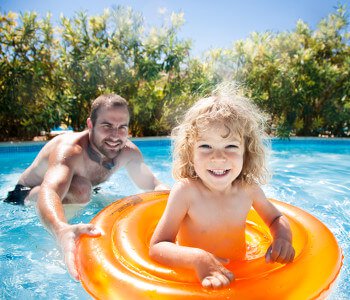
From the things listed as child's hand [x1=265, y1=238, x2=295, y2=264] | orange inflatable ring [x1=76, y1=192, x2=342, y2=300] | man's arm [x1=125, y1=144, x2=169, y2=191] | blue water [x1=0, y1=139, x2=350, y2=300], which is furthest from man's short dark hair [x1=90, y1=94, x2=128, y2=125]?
child's hand [x1=265, y1=238, x2=295, y2=264]

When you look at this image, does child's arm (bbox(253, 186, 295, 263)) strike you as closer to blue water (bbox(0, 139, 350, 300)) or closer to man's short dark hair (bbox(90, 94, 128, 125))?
blue water (bbox(0, 139, 350, 300))

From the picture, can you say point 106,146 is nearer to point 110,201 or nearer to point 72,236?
point 110,201

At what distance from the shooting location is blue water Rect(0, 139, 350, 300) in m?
2.62

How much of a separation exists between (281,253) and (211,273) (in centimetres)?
49

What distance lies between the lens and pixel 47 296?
98.5 inches

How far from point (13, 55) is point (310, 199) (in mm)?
8645

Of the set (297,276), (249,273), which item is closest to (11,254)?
(249,273)

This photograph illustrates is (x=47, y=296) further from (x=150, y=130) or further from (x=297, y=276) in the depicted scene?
(x=150, y=130)

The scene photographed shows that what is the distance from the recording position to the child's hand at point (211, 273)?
1.46 meters

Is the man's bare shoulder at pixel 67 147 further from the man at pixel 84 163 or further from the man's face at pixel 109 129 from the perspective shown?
the man's face at pixel 109 129

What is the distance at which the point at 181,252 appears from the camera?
163 cm

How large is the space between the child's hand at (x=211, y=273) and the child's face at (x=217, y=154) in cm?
44

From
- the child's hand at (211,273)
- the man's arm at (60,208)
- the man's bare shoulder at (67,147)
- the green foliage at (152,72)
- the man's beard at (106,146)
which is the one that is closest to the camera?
the child's hand at (211,273)

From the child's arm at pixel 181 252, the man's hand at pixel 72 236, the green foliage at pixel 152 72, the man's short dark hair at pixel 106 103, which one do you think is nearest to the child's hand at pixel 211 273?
the child's arm at pixel 181 252
